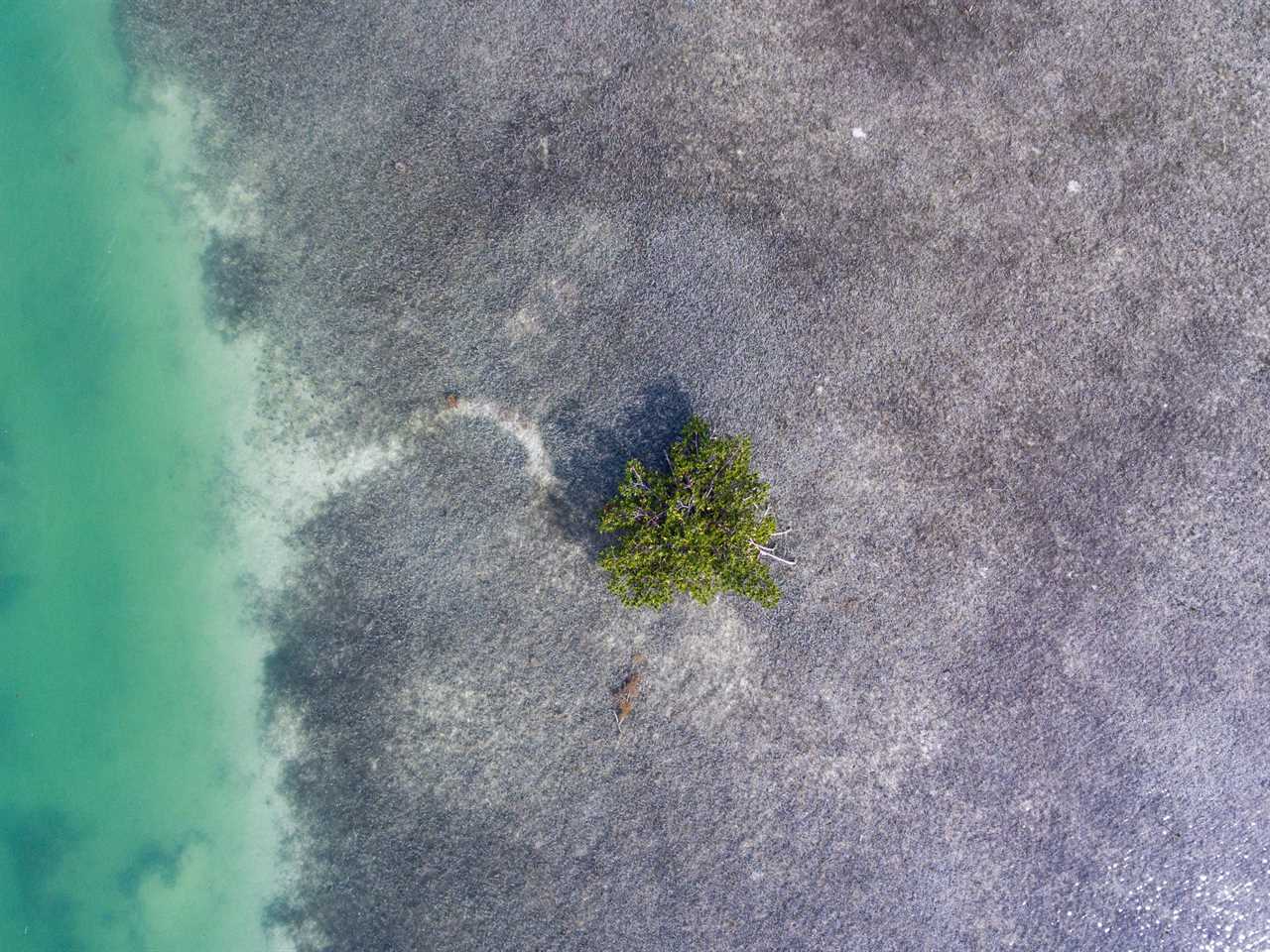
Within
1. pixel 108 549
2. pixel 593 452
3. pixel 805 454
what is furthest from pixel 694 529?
pixel 108 549

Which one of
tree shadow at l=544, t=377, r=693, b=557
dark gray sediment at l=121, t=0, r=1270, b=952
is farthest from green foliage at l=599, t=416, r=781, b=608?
dark gray sediment at l=121, t=0, r=1270, b=952

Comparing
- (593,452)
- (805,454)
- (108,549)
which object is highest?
(108,549)

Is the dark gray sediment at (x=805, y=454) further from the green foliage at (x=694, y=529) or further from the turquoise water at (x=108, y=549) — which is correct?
the turquoise water at (x=108, y=549)

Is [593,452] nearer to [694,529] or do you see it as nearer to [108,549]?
[694,529]

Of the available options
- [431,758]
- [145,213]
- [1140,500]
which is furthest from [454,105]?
[1140,500]

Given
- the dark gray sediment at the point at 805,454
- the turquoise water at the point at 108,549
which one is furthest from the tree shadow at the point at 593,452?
the turquoise water at the point at 108,549

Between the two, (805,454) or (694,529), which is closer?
(694,529)

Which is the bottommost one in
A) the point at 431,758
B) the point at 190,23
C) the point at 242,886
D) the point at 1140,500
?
the point at 242,886

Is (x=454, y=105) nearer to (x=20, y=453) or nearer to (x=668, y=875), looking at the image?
(x=20, y=453)
